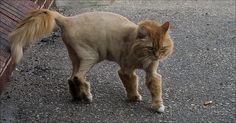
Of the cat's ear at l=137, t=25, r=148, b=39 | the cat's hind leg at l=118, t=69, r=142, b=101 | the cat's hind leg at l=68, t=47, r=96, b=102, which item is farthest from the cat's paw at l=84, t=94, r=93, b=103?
the cat's ear at l=137, t=25, r=148, b=39

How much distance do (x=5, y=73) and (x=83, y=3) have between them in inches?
122

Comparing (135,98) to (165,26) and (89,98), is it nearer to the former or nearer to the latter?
(89,98)

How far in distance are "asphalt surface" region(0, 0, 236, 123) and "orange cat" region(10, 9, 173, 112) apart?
193 mm

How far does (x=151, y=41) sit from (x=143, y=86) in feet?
2.82

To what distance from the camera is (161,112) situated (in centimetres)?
407

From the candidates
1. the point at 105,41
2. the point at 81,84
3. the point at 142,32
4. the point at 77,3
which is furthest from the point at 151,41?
the point at 77,3

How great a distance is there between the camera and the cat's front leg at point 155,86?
Result: 159 inches

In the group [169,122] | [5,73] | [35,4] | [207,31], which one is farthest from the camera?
[207,31]

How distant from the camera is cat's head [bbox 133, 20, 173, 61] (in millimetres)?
3812

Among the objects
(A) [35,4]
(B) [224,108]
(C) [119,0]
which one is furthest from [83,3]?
(B) [224,108]

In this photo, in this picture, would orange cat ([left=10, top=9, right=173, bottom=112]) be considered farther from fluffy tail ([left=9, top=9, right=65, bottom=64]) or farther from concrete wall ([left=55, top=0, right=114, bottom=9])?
concrete wall ([left=55, top=0, right=114, bottom=9])

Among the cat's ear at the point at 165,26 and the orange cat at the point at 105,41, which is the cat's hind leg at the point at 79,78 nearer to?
the orange cat at the point at 105,41

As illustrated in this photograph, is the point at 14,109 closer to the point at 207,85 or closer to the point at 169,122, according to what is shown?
the point at 169,122

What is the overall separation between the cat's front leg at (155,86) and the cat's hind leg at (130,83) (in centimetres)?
11
